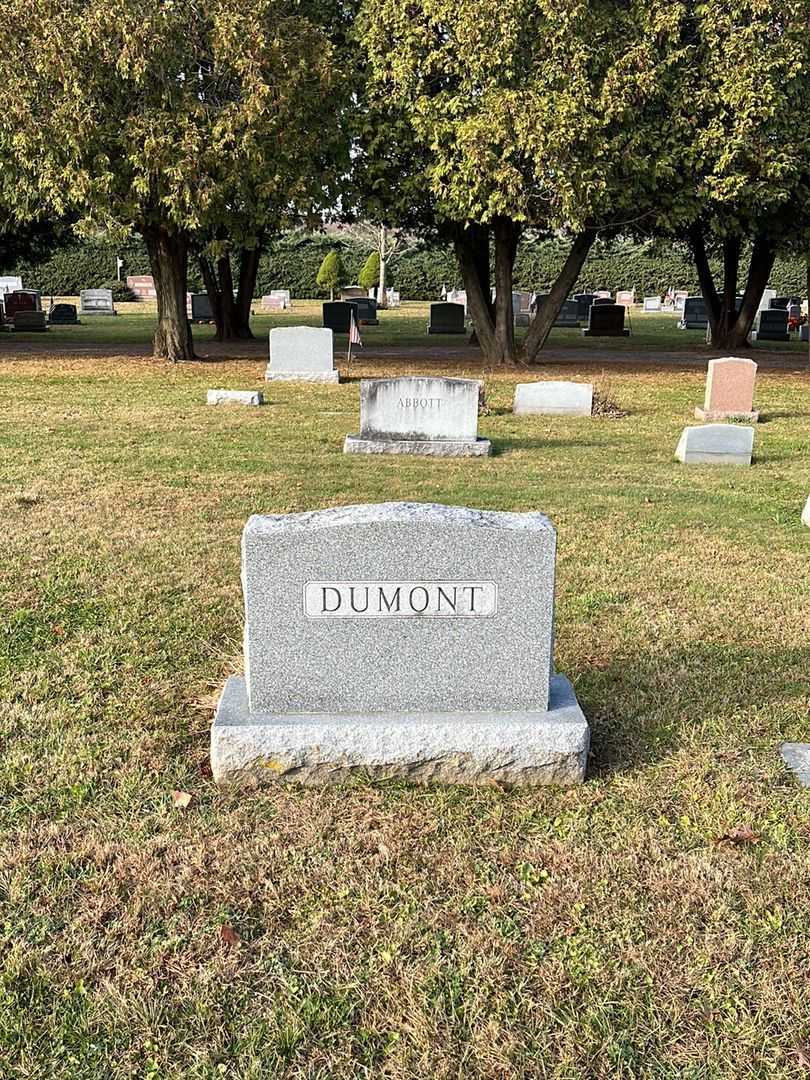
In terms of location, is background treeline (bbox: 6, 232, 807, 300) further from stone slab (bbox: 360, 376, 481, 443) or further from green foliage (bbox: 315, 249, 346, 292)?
stone slab (bbox: 360, 376, 481, 443)

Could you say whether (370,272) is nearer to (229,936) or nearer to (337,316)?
(337,316)

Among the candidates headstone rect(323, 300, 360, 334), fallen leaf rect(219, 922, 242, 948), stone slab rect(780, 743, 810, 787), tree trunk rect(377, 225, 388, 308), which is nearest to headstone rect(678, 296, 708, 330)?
headstone rect(323, 300, 360, 334)

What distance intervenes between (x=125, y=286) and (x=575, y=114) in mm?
38861

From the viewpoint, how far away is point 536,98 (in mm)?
16500

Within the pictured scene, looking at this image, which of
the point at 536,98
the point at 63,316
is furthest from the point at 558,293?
the point at 63,316

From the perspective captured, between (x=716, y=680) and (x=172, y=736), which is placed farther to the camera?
(x=716, y=680)

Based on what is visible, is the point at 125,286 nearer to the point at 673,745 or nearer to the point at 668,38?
the point at 668,38

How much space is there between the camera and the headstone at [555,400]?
14227 mm

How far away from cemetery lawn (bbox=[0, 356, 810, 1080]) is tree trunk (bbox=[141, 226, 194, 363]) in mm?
14387

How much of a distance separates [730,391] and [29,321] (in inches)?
968

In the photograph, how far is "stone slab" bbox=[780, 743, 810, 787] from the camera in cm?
373

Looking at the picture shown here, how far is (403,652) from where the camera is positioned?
11.9 feet

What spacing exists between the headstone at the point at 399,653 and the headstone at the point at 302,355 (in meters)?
14.5

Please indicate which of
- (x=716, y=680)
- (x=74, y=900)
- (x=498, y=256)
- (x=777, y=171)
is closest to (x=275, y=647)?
(x=74, y=900)
